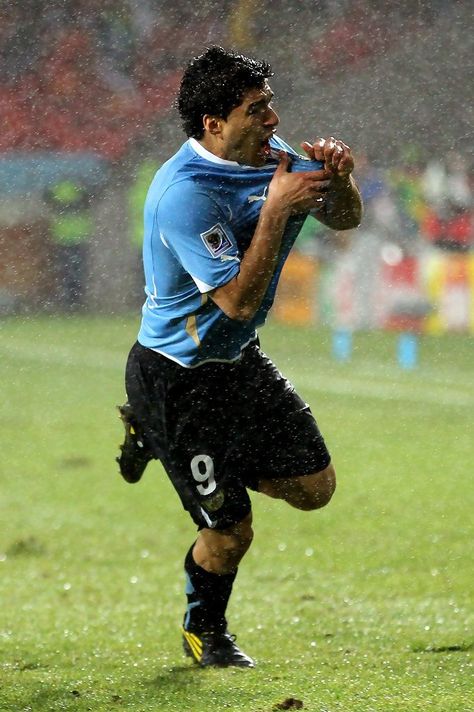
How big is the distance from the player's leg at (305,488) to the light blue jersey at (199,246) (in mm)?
396

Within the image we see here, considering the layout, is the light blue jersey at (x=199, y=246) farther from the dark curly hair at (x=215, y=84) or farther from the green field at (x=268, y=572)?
the green field at (x=268, y=572)

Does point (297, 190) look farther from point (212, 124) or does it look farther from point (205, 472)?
point (205, 472)

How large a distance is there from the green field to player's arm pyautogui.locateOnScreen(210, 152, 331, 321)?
96cm

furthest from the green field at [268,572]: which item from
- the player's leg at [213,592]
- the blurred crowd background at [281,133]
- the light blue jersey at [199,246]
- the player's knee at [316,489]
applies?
the blurred crowd background at [281,133]

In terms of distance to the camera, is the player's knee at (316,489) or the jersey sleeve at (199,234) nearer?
the jersey sleeve at (199,234)

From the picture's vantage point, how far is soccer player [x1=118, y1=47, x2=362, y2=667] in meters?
3.55

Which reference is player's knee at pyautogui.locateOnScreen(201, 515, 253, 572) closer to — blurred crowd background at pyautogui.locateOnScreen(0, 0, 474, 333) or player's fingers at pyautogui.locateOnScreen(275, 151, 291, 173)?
player's fingers at pyautogui.locateOnScreen(275, 151, 291, 173)

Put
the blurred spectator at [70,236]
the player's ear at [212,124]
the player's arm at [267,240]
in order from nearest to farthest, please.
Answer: the player's arm at [267,240], the player's ear at [212,124], the blurred spectator at [70,236]

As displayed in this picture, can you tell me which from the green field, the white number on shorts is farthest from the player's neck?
the green field

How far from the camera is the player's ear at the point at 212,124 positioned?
3707mm

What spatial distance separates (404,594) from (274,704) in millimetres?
1739

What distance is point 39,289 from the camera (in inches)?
622

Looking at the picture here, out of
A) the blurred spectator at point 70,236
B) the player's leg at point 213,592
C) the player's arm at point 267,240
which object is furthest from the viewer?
the blurred spectator at point 70,236

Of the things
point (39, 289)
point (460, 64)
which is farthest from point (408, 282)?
point (39, 289)
